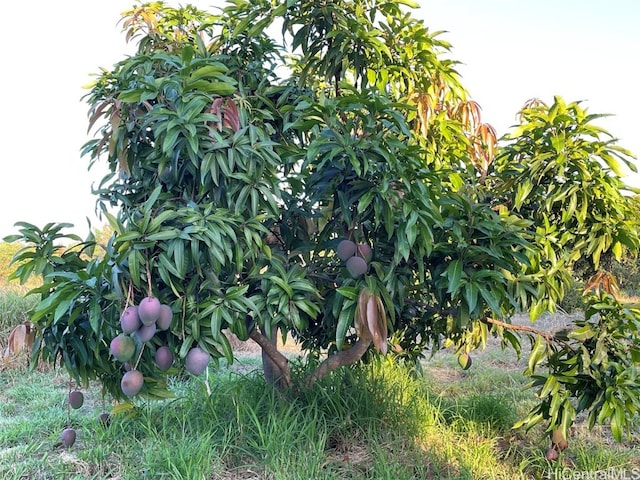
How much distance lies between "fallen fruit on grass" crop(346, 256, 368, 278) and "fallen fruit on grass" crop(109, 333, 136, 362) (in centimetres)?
77

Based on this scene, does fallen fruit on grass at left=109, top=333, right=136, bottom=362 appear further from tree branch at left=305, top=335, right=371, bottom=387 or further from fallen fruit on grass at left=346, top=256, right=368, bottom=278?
tree branch at left=305, top=335, right=371, bottom=387

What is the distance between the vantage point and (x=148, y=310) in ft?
4.97

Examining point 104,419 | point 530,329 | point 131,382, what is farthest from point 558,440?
point 104,419

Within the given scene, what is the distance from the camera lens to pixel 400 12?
2.29 metres

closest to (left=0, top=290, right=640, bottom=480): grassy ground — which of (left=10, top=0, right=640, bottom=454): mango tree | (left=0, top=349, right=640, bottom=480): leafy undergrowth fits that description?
(left=0, top=349, right=640, bottom=480): leafy undergrowth

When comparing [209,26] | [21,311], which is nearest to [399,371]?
[209,26]

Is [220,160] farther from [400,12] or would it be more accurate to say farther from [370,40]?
[400,12]

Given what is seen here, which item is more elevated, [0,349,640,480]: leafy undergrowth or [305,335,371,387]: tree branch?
[305,335,371,387]: tree branch

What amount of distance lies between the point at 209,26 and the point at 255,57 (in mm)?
336

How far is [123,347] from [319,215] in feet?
2.77

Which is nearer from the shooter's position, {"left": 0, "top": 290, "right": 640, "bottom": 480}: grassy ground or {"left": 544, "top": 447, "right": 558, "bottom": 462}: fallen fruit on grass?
{"left": 0, "top": 290, "right": 640, "bottom": 480}: grassy ground

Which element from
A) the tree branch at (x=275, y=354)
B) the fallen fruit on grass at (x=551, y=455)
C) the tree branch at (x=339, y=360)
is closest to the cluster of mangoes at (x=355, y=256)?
the tree branch at (x=339, y=360)

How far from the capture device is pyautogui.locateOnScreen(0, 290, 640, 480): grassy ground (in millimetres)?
2201

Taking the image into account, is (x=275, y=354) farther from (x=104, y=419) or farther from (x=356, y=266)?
(x=104, y=419)
